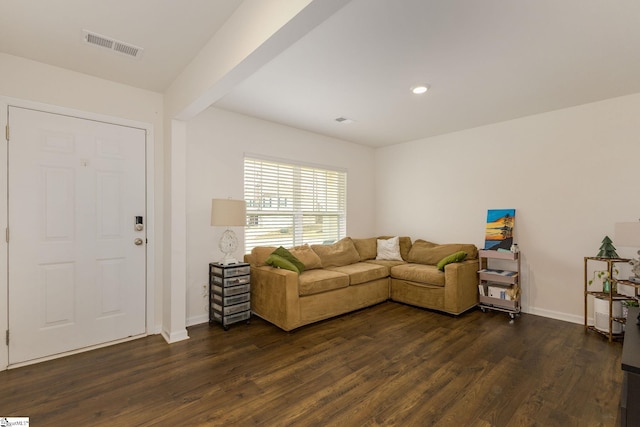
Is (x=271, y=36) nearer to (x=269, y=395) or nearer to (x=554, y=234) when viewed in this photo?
(x=269, y=395)

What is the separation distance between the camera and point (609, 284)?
306cm

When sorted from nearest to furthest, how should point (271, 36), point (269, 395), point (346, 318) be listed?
point (271, 36), point (269, 395), point (346, 318)

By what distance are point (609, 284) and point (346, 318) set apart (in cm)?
277

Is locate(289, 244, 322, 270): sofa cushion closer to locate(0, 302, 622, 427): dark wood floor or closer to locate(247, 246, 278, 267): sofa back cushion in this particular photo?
locate(247, 246, 278, 267): sofa back cushion

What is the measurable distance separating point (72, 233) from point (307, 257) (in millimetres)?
2468

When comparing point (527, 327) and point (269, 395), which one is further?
point (527, 327)

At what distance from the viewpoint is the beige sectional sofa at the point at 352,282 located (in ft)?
10.9

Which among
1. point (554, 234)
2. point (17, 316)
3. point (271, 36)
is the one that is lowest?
point (17, 316)

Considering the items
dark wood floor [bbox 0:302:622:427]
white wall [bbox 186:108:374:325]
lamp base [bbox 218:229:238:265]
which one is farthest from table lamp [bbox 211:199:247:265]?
dark wood floor [bbox 0:302:622:427]

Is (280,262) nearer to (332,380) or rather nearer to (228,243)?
(228,243)

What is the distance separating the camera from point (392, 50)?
2.36 m

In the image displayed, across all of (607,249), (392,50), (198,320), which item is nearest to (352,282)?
(198,320)

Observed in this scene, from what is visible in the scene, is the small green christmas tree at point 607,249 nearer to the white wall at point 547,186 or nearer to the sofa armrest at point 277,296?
the white wall at point 547,186

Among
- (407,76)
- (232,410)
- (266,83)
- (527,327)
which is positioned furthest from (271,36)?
(527,327)
